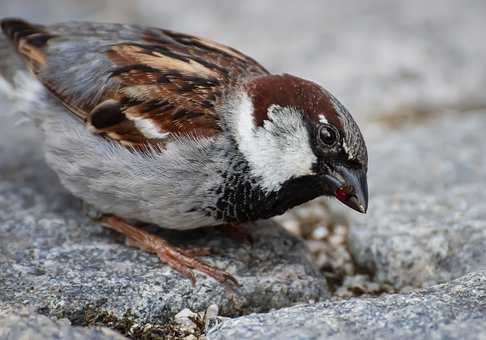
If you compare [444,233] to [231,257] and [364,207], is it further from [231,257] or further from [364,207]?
[231,257]

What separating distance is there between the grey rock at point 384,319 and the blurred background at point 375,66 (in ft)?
2.59

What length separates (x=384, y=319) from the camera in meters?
2.50

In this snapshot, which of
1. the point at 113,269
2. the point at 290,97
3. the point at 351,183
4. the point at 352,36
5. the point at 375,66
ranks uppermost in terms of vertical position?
the point at 352,36

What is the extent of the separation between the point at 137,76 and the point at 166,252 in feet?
2.60

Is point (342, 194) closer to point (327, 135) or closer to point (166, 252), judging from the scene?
point (327, 135)


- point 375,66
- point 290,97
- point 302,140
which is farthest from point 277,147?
point 375,66

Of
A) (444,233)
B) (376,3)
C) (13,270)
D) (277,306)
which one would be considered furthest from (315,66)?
(13,270)

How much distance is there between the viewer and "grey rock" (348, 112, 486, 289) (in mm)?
3354

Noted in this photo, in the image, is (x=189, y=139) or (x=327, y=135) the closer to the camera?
(x=327, y=135)

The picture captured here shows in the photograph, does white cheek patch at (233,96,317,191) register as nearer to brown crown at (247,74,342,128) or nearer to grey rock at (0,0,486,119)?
brown crown at (247,74,342,128)

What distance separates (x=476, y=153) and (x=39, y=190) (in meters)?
2.46

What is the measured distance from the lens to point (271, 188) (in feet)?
10.5

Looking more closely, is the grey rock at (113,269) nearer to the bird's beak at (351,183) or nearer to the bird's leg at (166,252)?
the bird's leg at (166,252)

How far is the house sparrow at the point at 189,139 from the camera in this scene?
313cm
